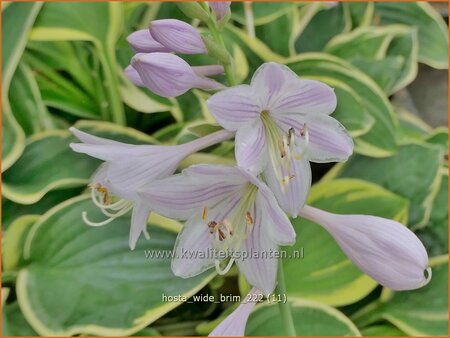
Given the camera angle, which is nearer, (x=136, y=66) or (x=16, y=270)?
(x=136, y=66)

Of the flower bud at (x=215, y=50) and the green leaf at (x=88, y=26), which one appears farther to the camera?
the green leaf at (x=88, y=26)

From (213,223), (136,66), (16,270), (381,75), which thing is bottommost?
(16,270)

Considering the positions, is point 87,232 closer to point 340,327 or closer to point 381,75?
point 340,327

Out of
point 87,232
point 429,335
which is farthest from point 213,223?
point 429,335

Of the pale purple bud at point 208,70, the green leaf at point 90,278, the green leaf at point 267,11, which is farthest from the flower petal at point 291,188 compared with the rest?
the green leaf at point 267,11

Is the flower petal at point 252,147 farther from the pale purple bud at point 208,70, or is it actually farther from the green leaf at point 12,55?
the green leaf at point 12,55

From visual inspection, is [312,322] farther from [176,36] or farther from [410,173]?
[176,36]
